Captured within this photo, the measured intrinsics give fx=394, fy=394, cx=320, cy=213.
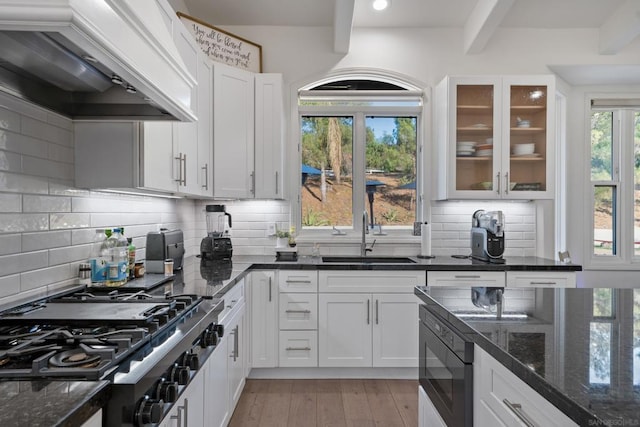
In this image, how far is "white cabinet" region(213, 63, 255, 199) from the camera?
10.2 feet

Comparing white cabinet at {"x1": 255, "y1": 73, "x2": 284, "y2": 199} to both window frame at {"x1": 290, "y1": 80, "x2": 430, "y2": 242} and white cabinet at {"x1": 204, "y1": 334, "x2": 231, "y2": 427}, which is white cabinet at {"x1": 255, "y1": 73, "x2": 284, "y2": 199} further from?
white cabinet at {"x1": 204, "y1": 334, "x2": 231, "y2": 427}

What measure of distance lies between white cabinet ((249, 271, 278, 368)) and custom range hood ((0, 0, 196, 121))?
1.62m

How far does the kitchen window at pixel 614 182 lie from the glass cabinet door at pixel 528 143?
958 millimetres

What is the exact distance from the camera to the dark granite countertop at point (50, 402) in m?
0.70

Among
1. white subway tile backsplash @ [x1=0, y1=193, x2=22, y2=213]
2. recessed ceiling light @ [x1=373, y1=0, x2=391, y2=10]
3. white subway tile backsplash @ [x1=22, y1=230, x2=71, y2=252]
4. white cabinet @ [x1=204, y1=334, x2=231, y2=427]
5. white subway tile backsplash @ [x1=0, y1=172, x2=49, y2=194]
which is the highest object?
recessed ceiling light @ [x1=373, y1=0, x2=391, y2=10]

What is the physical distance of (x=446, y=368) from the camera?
1460mm

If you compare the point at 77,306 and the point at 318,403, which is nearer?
the point at 77,306

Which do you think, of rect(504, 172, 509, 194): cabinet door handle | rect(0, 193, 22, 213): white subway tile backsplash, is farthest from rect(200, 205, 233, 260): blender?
rect(504, 172, 509, 194): cabinet door handle

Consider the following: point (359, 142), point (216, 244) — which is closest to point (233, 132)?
point (216, 244)

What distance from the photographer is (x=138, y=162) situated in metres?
1.87

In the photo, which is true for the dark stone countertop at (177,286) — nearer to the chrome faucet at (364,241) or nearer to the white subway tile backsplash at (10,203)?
the chrome faucet at (364,241)

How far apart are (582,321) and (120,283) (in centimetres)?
199

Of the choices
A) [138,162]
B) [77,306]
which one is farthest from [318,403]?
[138,162]

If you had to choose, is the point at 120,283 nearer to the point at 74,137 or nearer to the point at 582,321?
the point at 74,137
